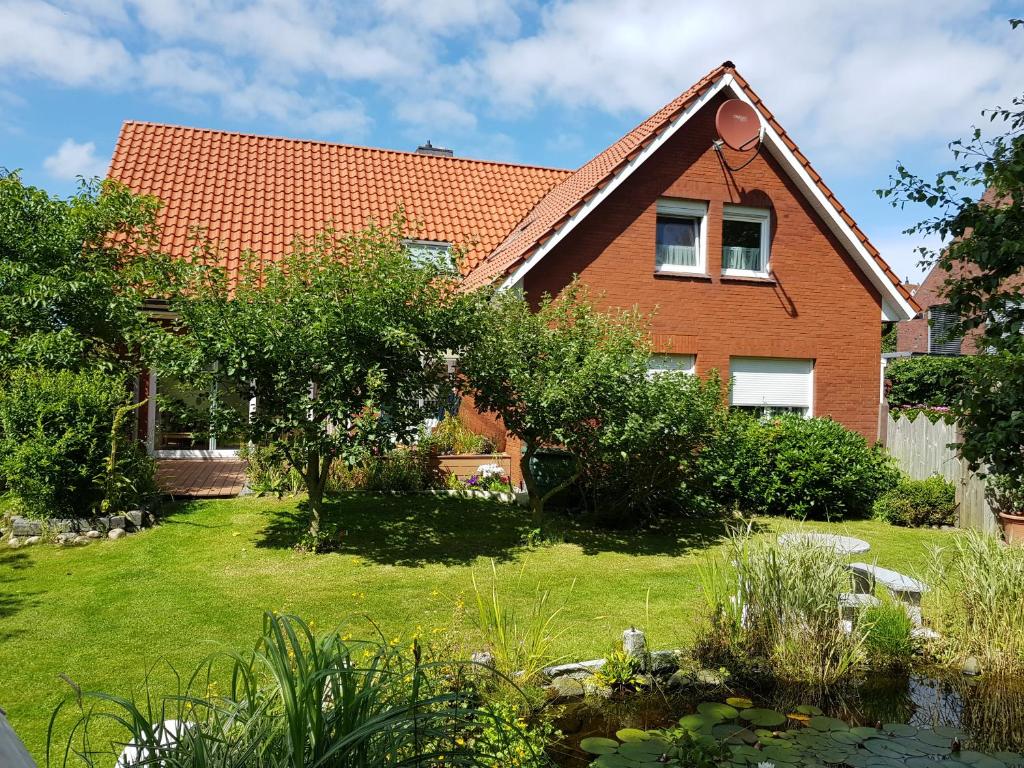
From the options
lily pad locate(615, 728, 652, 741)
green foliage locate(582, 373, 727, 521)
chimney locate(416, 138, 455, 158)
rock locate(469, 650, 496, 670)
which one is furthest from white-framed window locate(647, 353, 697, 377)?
chimney locate(416, 138, 455, 158)

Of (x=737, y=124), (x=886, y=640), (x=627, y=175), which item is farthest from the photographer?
(x=737, y=124)

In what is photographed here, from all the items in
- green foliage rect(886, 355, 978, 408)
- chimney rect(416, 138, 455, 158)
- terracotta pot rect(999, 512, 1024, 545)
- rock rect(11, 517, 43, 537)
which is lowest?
rock rect(11, 517, 43, 537)

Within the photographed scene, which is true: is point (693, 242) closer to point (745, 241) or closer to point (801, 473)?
point (745, 241)

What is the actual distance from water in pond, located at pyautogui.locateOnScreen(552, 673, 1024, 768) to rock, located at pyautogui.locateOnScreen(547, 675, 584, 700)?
0.09 m

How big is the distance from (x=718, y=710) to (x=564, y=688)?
1.05 metres

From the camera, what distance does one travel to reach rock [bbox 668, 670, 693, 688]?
5703 millimetres

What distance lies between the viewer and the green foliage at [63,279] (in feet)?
35.3

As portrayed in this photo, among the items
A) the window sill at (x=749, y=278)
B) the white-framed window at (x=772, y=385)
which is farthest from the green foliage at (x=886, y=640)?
the window sill at (x=749, y=278)

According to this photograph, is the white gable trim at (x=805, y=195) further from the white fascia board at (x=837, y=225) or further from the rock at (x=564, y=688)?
the rock at (x=564, y=688)

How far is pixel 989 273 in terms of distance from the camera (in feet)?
15.7

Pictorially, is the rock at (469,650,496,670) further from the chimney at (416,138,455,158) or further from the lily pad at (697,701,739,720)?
the chimney at (416,138,455,158)

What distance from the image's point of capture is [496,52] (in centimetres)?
1095

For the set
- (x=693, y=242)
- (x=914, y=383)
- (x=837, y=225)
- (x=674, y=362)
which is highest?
(x=837, y=225)

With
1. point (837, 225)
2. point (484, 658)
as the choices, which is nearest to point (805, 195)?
point (837, 225)
